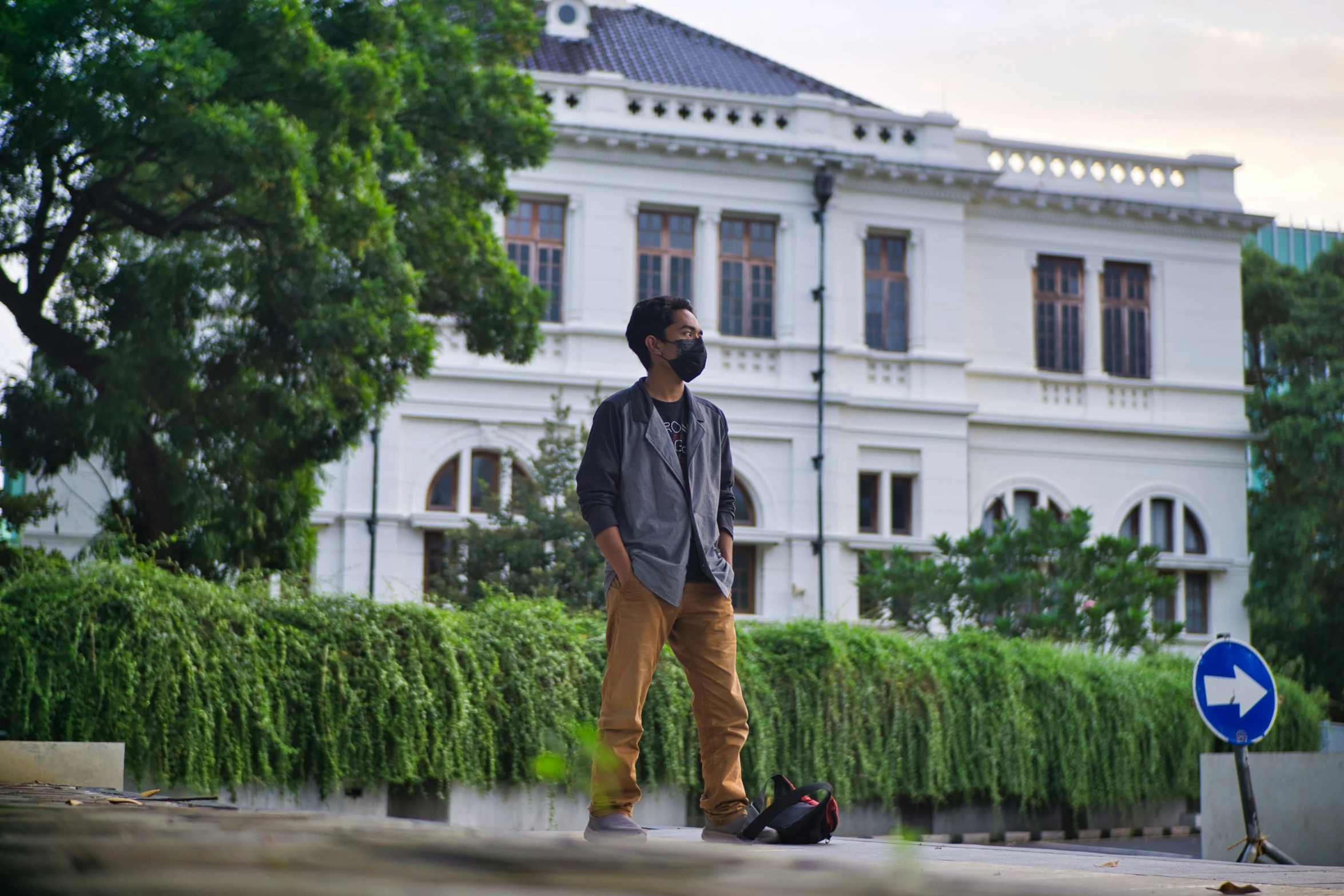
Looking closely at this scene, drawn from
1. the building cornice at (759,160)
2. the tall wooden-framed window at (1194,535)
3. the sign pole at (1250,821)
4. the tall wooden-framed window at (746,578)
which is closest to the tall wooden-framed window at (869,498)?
the tall wooden-framed window at (746,578)

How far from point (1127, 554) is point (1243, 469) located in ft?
34.1

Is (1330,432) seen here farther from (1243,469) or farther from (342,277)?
(342,277)

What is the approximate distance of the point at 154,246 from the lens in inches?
588

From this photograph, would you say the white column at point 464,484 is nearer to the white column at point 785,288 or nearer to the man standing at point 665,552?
the white column at point 785,288

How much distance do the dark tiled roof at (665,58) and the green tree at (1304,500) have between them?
10.3 m

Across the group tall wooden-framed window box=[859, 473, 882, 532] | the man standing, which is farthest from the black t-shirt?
tall wooden-framed window box=[859, 473, 882, 532]

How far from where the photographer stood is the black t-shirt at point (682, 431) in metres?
5.08

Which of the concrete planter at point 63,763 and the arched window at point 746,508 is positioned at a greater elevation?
the arched window at point 746,508

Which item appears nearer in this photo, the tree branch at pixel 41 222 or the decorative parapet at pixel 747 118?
the tree branch at pixel 41 222

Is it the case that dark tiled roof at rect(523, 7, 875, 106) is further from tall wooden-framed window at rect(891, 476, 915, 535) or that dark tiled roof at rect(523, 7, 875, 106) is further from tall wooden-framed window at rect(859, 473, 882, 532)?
tall wooden-framed window at rect(891, 476, 915, 535)

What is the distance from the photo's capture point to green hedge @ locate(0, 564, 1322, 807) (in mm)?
8109

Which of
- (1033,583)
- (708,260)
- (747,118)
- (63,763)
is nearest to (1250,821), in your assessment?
(63,763)

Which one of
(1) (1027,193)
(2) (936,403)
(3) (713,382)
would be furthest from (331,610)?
(1) (1027,193)

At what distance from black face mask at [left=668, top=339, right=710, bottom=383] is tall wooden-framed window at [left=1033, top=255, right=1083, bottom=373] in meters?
25.2
